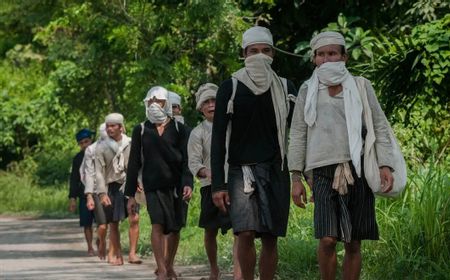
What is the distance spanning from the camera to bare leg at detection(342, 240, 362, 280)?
855 centimetres

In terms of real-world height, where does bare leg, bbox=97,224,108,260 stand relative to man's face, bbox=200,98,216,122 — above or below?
below

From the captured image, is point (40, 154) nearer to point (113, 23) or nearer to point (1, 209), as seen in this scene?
point (1, 209)

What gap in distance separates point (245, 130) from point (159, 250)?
3.24 meters

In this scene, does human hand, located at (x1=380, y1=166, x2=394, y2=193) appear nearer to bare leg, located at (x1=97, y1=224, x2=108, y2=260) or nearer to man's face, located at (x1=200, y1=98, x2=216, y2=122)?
man's face, located at (x1=200, y1=98, x2=216, y2=122)

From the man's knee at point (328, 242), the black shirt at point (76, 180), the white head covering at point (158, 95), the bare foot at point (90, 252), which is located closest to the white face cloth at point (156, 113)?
the white head covering at point (158, 95)

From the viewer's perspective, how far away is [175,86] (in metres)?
19.7

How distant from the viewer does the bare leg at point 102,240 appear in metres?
16.9

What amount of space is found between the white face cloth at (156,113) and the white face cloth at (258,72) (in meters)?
3.34

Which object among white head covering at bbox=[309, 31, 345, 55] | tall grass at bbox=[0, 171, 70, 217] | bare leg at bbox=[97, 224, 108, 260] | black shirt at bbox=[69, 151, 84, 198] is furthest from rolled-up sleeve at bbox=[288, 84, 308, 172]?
tall grass at bbox=[0, 171, 70, 217]

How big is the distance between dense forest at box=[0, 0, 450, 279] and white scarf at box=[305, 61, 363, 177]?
1.90 metres

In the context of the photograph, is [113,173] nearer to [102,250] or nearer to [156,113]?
[102,250]

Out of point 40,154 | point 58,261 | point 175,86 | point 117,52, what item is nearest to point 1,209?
point 40,154

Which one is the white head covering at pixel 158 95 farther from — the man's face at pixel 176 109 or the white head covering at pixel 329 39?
the white head covering at pixel 329 39

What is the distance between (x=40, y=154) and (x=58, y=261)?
24.2m
